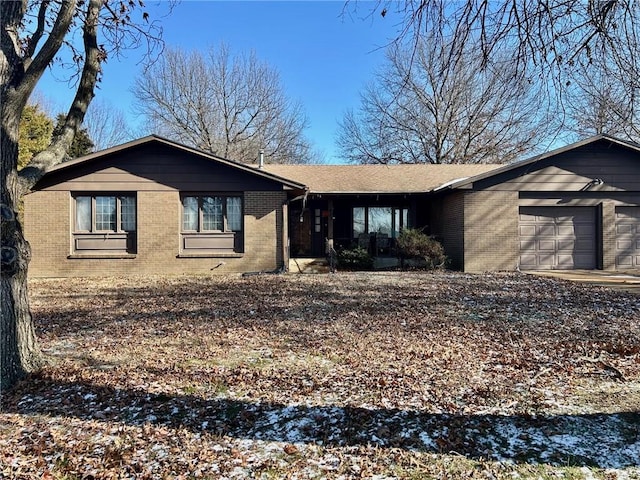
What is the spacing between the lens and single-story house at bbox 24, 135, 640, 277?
563 inches

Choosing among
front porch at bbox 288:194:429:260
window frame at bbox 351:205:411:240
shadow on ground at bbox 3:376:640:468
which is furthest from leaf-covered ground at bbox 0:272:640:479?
window frame at bbox 351:205:411:240

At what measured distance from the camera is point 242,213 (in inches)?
582

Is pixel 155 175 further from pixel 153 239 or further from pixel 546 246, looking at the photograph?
pixel 546 246

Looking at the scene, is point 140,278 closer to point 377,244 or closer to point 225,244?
point 225,244

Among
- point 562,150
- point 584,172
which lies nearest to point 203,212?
point 562,150

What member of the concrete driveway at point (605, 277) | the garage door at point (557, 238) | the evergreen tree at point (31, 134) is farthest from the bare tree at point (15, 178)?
the evergreen tree at point (31, 134)

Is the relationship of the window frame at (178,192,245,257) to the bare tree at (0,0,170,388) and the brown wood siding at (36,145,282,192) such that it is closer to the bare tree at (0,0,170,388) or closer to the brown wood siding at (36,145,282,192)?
the brown wood siding at (36,145,282,192)

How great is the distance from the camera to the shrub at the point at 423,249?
15.3m

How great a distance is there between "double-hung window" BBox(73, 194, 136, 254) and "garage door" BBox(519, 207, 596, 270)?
13.4 m

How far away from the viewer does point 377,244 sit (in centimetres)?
1833

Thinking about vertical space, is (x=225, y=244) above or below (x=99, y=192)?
below

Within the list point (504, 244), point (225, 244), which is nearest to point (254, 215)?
point (225, 244)

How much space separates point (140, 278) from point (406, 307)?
8.88 meters

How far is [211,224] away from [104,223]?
11.6 feet
